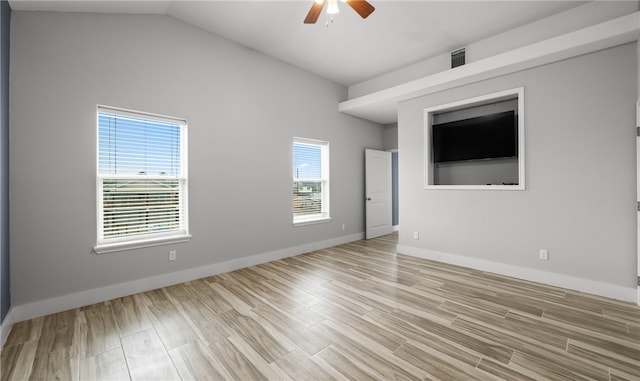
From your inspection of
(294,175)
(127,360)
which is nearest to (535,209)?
(294,175)

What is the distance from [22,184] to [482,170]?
19.1 feet

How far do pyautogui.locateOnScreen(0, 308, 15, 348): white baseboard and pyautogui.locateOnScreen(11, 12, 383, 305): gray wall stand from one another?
0.14m

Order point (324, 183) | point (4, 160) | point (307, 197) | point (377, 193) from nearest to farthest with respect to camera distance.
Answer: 1. point (4, 160)
2. point (307, 197)
3. point (324, 183)
4. point (377, 193)

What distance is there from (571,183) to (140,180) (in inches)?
209

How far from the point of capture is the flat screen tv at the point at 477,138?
12.5ft

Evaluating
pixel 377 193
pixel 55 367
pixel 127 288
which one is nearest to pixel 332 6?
pixel 55 367

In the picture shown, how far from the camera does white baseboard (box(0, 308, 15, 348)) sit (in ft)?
6.96

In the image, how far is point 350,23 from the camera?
351 centimetres

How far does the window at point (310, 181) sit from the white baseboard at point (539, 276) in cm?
199

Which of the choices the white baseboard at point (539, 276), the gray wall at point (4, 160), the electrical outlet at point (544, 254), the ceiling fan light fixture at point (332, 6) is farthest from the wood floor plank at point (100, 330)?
the electrical outlet at point (544, 254)

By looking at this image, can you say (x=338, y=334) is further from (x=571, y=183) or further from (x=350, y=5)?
(x=571, y=183)

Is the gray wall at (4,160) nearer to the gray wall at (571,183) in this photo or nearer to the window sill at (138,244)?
the window sill at (138,244)

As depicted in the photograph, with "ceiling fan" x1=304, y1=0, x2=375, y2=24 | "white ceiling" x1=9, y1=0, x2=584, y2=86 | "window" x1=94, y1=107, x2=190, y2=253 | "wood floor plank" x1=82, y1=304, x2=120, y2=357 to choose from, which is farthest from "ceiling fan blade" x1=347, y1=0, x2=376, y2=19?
"wood floor plank" x1=82, y1=304, x2=120, y2=357

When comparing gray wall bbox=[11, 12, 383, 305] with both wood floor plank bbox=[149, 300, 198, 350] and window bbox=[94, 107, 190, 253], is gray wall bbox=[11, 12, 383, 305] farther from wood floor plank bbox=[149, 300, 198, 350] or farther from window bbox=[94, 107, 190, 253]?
wood floor plank bbox=[149, 300, 198, 350]
